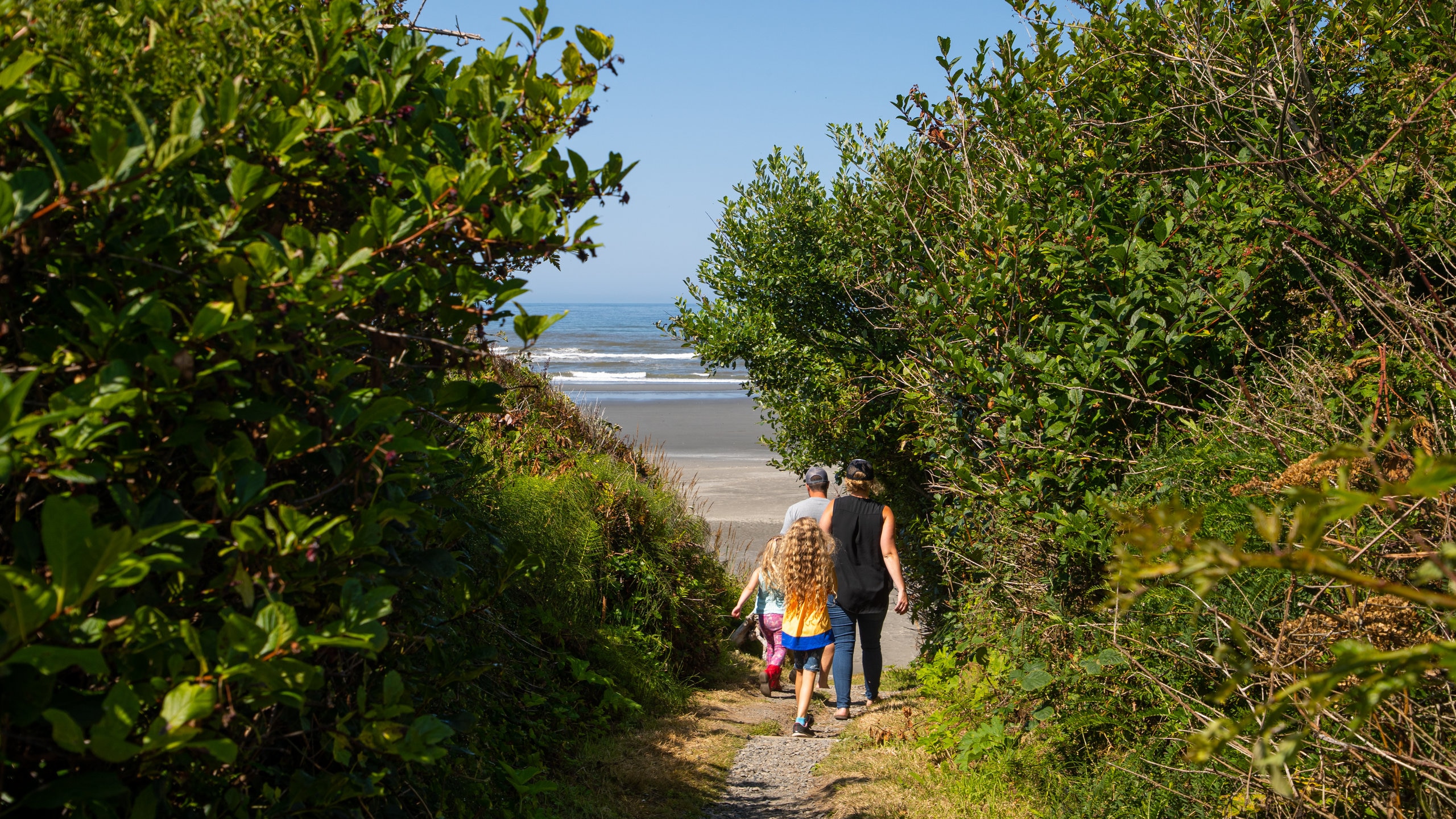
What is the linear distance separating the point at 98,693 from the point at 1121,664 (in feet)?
12.2

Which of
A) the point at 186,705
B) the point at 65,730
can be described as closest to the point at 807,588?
the point at 186,705

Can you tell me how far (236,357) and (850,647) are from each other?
6053 mm

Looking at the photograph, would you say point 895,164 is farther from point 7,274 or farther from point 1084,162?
point 7,274

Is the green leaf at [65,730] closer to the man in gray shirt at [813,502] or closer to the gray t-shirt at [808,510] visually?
the man in gray shirt at [813,502]

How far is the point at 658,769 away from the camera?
557 centimetres

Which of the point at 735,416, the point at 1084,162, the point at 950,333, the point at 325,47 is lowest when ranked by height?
the point at 735,416

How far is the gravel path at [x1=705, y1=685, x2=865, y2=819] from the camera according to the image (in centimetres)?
508

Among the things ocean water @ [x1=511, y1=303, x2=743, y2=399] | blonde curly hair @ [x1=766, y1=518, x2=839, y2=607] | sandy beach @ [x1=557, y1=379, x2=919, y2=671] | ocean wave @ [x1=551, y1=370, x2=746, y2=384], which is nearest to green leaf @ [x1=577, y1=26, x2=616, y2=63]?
blonde curly hair @ [x1=766, y1=518, x2=839, y2=607]

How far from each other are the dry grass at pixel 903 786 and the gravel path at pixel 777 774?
0.12m

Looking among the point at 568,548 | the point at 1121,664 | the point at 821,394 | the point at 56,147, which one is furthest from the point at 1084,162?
the point at 56,147

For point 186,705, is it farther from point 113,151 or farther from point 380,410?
point 113,151

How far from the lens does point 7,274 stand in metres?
1.63

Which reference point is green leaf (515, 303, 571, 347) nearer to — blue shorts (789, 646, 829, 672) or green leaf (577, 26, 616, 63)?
green leaf (577, 26, 616, 63)

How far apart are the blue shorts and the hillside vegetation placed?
3.33 feet
